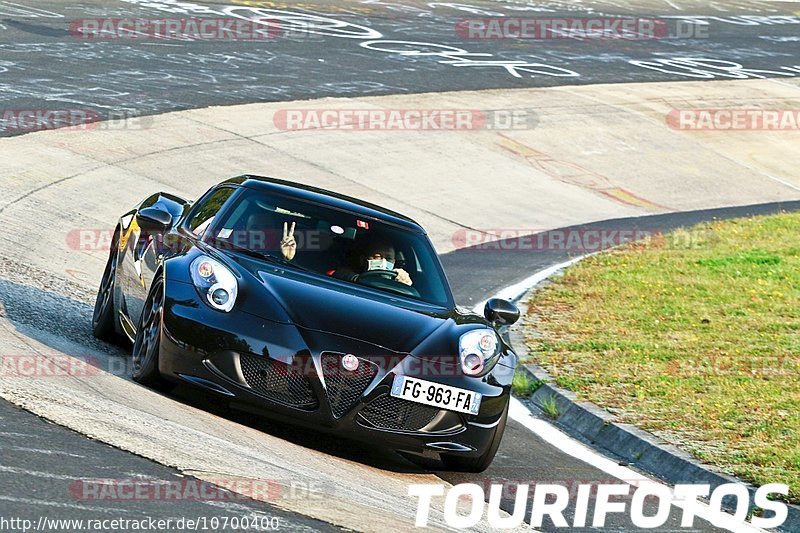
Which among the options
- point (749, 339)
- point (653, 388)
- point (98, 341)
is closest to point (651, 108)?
point (749, 339)

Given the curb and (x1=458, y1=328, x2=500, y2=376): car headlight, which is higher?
(x1=458, y1=328, x2=500, y2=376): car headlight

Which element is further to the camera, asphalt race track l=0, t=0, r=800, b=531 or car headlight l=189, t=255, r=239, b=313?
car headlight l=189, t=255, r=239, b=313

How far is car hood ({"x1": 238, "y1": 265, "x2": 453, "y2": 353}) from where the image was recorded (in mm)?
7094

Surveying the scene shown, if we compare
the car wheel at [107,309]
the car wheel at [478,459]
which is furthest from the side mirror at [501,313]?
the car wheel at [107,309]

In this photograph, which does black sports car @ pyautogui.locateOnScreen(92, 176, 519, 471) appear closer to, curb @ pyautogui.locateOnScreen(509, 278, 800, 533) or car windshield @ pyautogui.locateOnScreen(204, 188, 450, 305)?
car windshield @ pyautogui.locateOnScreen(204, 188, 450, 305)

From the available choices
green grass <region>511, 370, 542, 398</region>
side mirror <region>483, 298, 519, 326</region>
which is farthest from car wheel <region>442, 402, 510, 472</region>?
green grass <region>511, 370, 542, 398</region>

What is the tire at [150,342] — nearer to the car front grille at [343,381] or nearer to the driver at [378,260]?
the car front grille at [343,381]

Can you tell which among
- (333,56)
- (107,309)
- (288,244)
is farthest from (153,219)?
(333,56)

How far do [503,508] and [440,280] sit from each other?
1.94 meters

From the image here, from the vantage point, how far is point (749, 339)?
38.0ft

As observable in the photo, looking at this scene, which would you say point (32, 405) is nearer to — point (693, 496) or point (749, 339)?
point (693, 496)

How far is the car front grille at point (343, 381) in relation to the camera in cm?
688

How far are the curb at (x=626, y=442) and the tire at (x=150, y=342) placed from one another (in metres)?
3.06

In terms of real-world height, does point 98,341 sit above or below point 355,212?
below
